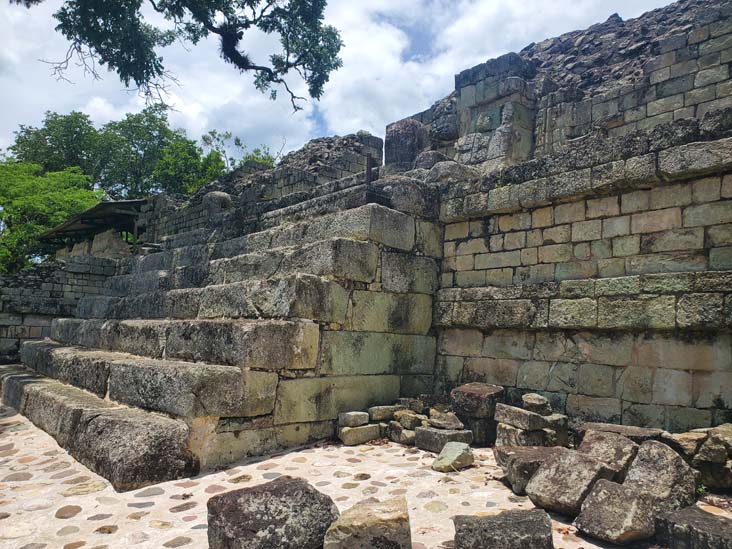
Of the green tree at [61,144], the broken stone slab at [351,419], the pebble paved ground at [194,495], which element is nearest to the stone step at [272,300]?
the broken stone slab at [351,419]

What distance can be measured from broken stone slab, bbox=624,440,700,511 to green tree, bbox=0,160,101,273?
24.4m

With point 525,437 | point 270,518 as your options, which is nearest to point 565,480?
point 525,437

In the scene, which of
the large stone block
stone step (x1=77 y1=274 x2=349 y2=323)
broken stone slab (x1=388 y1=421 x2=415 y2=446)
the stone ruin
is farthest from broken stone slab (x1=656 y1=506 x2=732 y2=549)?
stone step (x1=77 y1=274 x2=349 y2=323)

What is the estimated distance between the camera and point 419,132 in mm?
10383

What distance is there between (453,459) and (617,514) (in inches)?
58.3

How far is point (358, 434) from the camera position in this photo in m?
4.90

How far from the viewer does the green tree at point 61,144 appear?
101ft

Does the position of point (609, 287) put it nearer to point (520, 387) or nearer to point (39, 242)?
point (520, 387)

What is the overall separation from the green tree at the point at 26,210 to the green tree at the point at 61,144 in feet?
24.1

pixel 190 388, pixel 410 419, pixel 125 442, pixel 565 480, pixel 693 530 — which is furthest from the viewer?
pixel 410 419

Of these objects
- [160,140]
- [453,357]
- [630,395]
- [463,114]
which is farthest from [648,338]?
[160,140]

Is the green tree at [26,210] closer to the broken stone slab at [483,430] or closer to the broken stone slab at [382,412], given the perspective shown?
the broken stone slab at [382,412]

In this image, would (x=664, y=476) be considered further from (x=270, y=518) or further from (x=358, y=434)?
(x=358, y=434)

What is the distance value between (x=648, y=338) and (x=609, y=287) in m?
0.54
